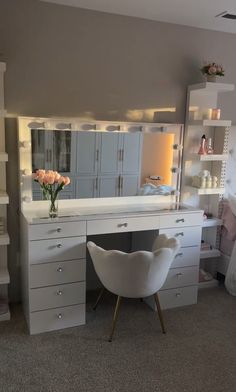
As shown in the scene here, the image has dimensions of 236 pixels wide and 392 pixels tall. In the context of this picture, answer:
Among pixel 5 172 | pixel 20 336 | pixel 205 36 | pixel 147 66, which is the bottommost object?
pixel 20 336

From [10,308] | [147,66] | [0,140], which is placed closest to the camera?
[0,140]

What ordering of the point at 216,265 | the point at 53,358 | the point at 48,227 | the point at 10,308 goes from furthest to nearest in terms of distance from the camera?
the point at 216,265, the point at 10,308, the point at 48,227, the point at 53,358

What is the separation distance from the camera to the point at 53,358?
2314 millimetres

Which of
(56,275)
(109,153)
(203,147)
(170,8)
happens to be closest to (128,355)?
(56,275)

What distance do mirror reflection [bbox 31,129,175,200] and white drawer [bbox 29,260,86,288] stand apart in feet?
1.88

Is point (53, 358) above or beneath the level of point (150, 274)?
beneath

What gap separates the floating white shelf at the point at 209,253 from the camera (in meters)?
3.42

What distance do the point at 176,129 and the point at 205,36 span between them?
886 millimetres

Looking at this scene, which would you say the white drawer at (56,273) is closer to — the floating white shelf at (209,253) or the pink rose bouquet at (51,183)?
the pink rose bouquet at (51,183)

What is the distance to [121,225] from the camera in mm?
2727

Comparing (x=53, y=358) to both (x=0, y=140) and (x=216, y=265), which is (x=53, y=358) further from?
(x=216, y=265)

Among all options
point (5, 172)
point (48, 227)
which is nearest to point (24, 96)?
point (5, 172)

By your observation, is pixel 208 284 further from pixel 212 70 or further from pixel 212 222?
pixel 212 70

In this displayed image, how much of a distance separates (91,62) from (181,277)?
6.21ft
